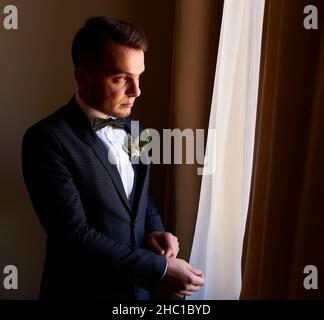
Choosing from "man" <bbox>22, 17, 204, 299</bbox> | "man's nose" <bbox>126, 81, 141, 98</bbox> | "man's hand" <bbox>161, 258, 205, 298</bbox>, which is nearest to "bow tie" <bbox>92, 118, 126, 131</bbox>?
"man" <bbox>22, 17, 204, 299</bbox>

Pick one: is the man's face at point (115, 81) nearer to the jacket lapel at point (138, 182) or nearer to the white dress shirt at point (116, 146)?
the white dress shirt at point (116, 146)

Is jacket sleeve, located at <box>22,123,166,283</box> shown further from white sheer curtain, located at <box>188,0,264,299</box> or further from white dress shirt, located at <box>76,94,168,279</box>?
white sheer curtain, located at <box>188,0,264,299</box>

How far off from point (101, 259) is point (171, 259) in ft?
0.68

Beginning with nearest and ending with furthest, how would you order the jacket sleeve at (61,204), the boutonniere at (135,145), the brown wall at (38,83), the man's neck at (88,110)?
A: the jacket sleeve at (61,204), the man's neck at (88,110), the boutonniere at (135,145), the brown wall at (38,83)

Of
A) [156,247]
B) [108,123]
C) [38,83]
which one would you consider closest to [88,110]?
[108,123]

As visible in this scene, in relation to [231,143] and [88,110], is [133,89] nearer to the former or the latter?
[88,110]

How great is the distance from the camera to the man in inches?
40.1

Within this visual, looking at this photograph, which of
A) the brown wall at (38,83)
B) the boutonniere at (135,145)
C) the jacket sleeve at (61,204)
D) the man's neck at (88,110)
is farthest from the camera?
the brown wall at (38,83)

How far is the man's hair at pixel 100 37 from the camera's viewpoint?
104 centimetres

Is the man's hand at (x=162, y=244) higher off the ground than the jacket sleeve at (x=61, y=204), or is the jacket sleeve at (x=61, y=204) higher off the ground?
A: the jacket sleeve at (x=61, y=204)

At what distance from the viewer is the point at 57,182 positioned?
39.5 inches

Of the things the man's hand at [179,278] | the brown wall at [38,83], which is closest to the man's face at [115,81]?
the man's hand at [179,278]

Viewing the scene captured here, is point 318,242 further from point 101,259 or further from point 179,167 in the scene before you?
point 179,167

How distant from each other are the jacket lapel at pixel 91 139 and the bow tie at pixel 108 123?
27 mm
